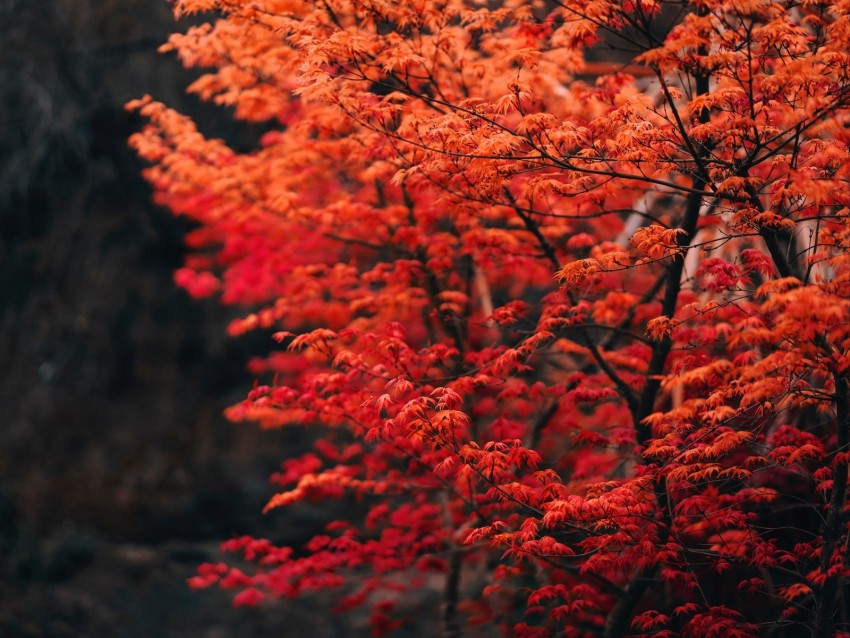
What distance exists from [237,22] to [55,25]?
7.64 m

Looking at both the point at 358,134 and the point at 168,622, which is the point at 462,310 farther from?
the point at 168,622

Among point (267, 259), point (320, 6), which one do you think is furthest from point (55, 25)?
point (320, 6)

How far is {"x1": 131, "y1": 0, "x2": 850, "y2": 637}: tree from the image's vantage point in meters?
5.07

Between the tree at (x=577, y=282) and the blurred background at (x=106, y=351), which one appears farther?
the blurred background at (x=106, y=351)

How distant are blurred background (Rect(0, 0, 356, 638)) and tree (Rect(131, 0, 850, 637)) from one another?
3.97 m

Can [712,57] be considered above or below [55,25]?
below

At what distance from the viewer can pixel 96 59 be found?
1365 centimetres

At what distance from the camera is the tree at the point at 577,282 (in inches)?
199

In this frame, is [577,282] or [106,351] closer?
[577,282]

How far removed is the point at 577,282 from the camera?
18.2 ft

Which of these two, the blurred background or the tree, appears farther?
the blurred background

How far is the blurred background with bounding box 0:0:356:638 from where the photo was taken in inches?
493

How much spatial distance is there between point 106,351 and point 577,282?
430 inches

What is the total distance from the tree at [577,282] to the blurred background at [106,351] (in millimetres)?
3970
